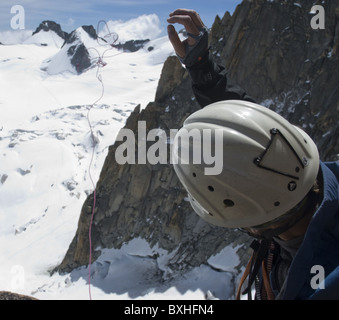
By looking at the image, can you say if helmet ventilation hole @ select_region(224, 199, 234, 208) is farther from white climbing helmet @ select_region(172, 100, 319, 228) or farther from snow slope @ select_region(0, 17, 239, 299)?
snow slope @ select_region(0, 17, 239, 299)

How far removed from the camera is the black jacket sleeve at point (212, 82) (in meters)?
Answer: 3.89

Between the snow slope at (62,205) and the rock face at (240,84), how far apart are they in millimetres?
1121

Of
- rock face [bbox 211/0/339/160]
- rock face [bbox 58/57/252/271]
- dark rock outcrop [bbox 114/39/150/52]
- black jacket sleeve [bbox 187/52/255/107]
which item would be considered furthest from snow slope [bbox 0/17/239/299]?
dark rock outcrop [bbox 114/39/150/52]

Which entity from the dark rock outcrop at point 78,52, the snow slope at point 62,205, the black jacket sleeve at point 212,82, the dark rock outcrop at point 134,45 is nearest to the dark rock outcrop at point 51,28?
the dark rock outcrop at point 78,52

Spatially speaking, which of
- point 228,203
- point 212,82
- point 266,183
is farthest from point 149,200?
point 266,183

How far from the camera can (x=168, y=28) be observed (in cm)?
396

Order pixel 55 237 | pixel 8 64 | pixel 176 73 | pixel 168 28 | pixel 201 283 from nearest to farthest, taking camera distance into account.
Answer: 1. pixel 168 28
2. pixel 201 283
3. pixel 176 73
4. pixel 55 237
5. pixel 8 64

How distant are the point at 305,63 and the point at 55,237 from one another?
2165cm

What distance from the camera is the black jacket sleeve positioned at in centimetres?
389

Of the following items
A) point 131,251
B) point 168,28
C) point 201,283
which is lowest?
point 131,251

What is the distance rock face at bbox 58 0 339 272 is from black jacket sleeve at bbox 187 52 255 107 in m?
11.0

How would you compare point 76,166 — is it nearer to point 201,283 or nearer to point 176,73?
point 176,73

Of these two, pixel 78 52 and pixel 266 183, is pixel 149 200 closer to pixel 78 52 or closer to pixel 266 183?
pixel 266 183
